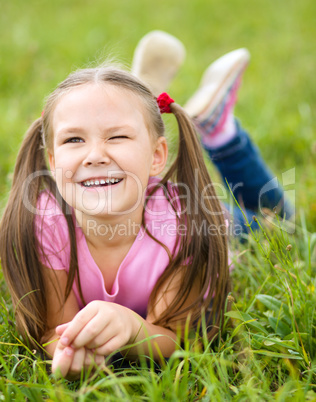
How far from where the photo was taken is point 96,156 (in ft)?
4.75

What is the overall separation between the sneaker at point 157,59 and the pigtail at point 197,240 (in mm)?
1042

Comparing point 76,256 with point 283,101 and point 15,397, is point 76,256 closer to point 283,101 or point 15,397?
point 15,397

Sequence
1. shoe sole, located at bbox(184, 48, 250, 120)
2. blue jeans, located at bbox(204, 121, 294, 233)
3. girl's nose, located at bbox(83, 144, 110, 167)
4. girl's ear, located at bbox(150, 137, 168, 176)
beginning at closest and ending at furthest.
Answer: girl's nose, located at bbox(83, 144, 110, 167)
girl's ear, located at bbox(150, 137, 168, 176)
blue jeans, located at bbox(204, 121, 294, 233)
shoe sole, located at bbox(184, 48, 250, 120)

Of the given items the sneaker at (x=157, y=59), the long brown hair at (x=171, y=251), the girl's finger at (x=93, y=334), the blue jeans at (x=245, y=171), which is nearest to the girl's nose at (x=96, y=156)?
the long brown hair at (x=171, y=251)

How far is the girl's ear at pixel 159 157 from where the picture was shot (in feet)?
5.59

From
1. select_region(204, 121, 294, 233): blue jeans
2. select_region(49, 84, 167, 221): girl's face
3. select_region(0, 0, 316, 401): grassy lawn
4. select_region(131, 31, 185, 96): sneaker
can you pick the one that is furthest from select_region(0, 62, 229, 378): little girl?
select_region(131, 31, 185, 96): sneaker

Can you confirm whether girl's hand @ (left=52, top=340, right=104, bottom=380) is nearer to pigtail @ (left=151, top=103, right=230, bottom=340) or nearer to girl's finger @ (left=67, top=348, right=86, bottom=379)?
girl's finger @ (left=67, top=348, right=86, bottom=379)

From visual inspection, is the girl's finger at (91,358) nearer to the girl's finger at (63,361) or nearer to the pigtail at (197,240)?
the girl's finger at (63,361)

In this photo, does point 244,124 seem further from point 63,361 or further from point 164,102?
point 63,361

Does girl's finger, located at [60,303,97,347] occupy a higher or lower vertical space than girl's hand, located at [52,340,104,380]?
higher

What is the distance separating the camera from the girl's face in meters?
1.48

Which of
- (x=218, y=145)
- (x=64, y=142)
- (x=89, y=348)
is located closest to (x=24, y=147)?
(x=64, y=142)

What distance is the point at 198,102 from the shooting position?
2.69 metres

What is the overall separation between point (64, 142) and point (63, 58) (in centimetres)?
289
